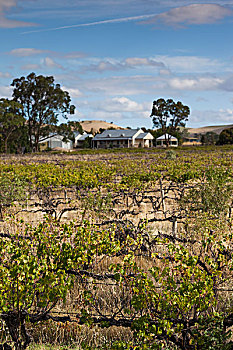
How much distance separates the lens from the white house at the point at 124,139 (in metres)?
93.1

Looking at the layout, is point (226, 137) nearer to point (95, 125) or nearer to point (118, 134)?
point (118, 134)

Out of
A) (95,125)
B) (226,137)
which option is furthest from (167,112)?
(95,125)

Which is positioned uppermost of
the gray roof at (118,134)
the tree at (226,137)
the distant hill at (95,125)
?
the distant hill at (95,125)

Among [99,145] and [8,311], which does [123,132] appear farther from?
[8,311]

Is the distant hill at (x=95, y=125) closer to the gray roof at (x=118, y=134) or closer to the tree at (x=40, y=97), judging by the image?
the gray roof at (x=118, y=134)

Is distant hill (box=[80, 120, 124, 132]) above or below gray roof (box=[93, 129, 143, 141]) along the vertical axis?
above

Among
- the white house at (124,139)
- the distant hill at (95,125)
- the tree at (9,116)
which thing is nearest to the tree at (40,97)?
the tree at (9,116)

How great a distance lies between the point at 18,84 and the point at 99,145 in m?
35.6

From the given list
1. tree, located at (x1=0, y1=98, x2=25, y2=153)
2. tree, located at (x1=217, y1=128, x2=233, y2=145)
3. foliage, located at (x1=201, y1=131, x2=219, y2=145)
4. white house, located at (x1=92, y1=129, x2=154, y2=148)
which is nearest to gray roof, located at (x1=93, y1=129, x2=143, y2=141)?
white house, located at (x1=92, y1=129, x2=154, y2=148)

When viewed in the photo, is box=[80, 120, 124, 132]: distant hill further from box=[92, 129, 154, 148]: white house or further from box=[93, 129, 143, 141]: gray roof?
box=[92, 129, 154, 148]: white house

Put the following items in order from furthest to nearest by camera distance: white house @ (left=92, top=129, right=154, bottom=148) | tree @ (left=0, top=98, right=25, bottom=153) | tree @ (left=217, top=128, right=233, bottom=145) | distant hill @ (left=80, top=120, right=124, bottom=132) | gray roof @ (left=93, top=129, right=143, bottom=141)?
distant hill @ (left=80, top=120, right=124, bottom=132) < gray roof @ (left=93, top=129, right=143, bottom=141) < white house @ (left=92, top=129, right=154, bottom=148) < tree @ (left=217, top=128, right=233, bottom=145) < tree @ (left=0, top=98, right=25, bottom=153)

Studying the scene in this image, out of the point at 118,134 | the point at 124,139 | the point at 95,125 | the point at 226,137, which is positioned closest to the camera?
the point at 226,137

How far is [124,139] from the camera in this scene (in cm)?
9444

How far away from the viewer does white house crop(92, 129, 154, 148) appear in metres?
93.1
